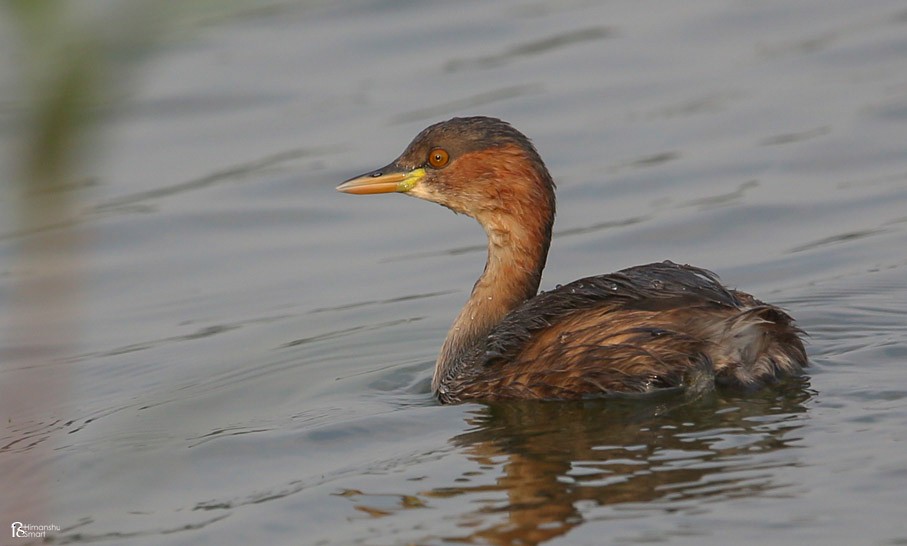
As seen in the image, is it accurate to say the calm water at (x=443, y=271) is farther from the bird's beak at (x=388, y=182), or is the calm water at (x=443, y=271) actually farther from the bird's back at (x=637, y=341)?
the bird's beak at (x=388, y=182)

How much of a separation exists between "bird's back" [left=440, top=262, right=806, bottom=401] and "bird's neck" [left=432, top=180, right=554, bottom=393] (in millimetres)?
550

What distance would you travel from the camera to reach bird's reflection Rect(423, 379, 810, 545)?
475 cm

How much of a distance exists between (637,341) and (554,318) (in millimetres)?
457

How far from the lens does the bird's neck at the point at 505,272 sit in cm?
705

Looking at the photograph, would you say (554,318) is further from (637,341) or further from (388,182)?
(388,182)

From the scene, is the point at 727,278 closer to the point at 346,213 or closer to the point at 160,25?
the point at 346,213

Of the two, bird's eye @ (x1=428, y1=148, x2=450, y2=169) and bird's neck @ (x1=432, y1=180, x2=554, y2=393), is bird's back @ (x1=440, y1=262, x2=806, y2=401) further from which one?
bird's eye @ (x1=428, y1=148, x2=450, y2=169)

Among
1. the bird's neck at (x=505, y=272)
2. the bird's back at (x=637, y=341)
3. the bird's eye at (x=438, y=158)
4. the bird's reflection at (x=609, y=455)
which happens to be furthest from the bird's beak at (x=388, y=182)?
the bird's reflection at (x=609, y=455)

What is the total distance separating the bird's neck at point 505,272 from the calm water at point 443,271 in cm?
42

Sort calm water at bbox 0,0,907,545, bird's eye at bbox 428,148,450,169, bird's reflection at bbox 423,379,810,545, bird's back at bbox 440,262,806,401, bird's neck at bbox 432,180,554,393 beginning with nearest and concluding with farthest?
bird's reflection at bbox 423,379,810,545 < calm water at bbox 0,0,907,545 < bird's back at bbox 440,262,806,401 < bird's neck at bbox 432,180,554,393 < bird's eye at bbox 428,148,450,169

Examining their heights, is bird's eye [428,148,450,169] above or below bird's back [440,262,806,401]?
above

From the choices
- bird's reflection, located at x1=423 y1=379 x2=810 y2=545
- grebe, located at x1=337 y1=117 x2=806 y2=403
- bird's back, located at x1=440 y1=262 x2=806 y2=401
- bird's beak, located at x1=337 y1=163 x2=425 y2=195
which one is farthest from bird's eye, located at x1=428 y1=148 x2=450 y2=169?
bird's reflection, located at x1=423 y1=379 x2=810 y2=545

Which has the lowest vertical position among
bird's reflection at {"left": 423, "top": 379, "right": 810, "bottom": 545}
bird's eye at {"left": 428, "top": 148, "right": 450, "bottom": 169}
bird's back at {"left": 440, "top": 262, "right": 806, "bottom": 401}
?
bird's reflection at {"left": 423, "top": 379, "right": 810, "bottom": 545}

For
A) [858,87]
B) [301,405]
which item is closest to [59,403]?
[301,405]
